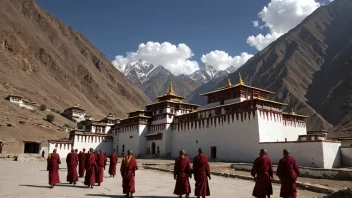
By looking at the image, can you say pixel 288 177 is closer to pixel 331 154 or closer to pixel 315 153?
pixel 315 153

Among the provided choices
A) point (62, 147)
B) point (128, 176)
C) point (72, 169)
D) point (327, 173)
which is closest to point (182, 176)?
point (128, 176)

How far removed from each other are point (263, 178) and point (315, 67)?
391ft

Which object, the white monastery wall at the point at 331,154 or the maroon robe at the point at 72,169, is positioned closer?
the maroon robe at the point at 72,169

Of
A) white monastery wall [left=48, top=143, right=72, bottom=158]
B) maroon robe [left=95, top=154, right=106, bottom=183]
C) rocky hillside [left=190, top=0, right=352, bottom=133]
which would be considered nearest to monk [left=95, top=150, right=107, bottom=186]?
maroon robe [left=95, top=154, right=106, bottom=183]

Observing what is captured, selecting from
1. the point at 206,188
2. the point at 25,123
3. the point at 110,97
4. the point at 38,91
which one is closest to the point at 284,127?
the point at 206,188

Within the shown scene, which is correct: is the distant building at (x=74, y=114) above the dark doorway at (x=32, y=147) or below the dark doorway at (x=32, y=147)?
above

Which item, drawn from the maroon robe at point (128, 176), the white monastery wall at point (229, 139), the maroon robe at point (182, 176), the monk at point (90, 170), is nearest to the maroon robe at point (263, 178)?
the maroon robe at point (182, 176)

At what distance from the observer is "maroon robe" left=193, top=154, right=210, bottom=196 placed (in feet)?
29.2

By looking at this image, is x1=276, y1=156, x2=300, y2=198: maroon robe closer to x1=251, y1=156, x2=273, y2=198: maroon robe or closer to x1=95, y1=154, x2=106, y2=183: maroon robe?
x1=251, y1=156, x2=273, y2=198: maroon robe

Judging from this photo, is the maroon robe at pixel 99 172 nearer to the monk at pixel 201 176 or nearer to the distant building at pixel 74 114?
the monk at pixel 201 176

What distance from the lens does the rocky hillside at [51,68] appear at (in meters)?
77.8

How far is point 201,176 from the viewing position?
29.7 ft

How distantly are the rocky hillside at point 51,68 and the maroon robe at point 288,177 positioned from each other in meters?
49.1

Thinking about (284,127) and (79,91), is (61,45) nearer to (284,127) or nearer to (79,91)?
(79,91)
